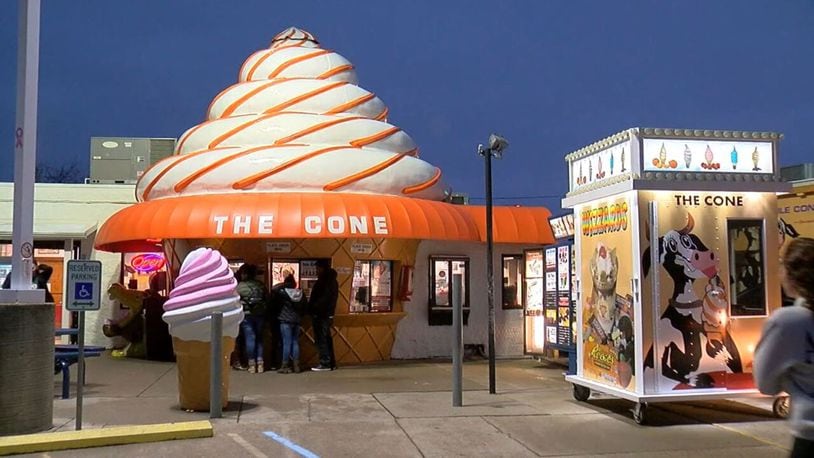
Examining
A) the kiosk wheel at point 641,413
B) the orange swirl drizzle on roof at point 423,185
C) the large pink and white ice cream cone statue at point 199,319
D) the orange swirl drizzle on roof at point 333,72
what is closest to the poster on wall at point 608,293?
the kiosk wheel at point 641,413

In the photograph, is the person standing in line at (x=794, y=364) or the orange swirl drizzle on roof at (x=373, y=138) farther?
the orange swirl drizzle on roof at (x=373, y=138)

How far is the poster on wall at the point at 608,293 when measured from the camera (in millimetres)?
8766

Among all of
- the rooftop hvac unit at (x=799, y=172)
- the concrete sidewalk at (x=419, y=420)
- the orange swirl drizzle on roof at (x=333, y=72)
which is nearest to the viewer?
the concrete sidewalk at (x=419, y=420)

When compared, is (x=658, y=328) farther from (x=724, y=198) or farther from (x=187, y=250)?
(x=187, y=250)

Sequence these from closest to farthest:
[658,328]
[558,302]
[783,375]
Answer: [783,375], [658,328], [558,302]

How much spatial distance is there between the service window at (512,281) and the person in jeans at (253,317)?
200 inches

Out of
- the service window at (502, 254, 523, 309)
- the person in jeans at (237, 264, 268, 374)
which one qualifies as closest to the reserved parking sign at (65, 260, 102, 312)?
the person in jeans at (237, 264, 268, 374)

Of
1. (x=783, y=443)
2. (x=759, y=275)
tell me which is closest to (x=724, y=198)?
(x=759, y=275)

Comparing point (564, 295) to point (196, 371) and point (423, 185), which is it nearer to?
point (423, 185)

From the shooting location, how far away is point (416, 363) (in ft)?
47.5

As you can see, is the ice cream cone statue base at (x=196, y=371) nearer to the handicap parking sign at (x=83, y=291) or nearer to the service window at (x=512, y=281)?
the handicap parking sign at (x=83, y=291)

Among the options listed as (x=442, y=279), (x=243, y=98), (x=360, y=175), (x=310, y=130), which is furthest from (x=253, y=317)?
(x=243, y=98)

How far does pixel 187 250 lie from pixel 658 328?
907cm

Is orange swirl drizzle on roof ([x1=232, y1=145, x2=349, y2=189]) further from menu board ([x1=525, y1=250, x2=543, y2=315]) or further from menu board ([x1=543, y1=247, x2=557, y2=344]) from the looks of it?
menu board ([x1=525, y1=250, x2=543, y2=315])
